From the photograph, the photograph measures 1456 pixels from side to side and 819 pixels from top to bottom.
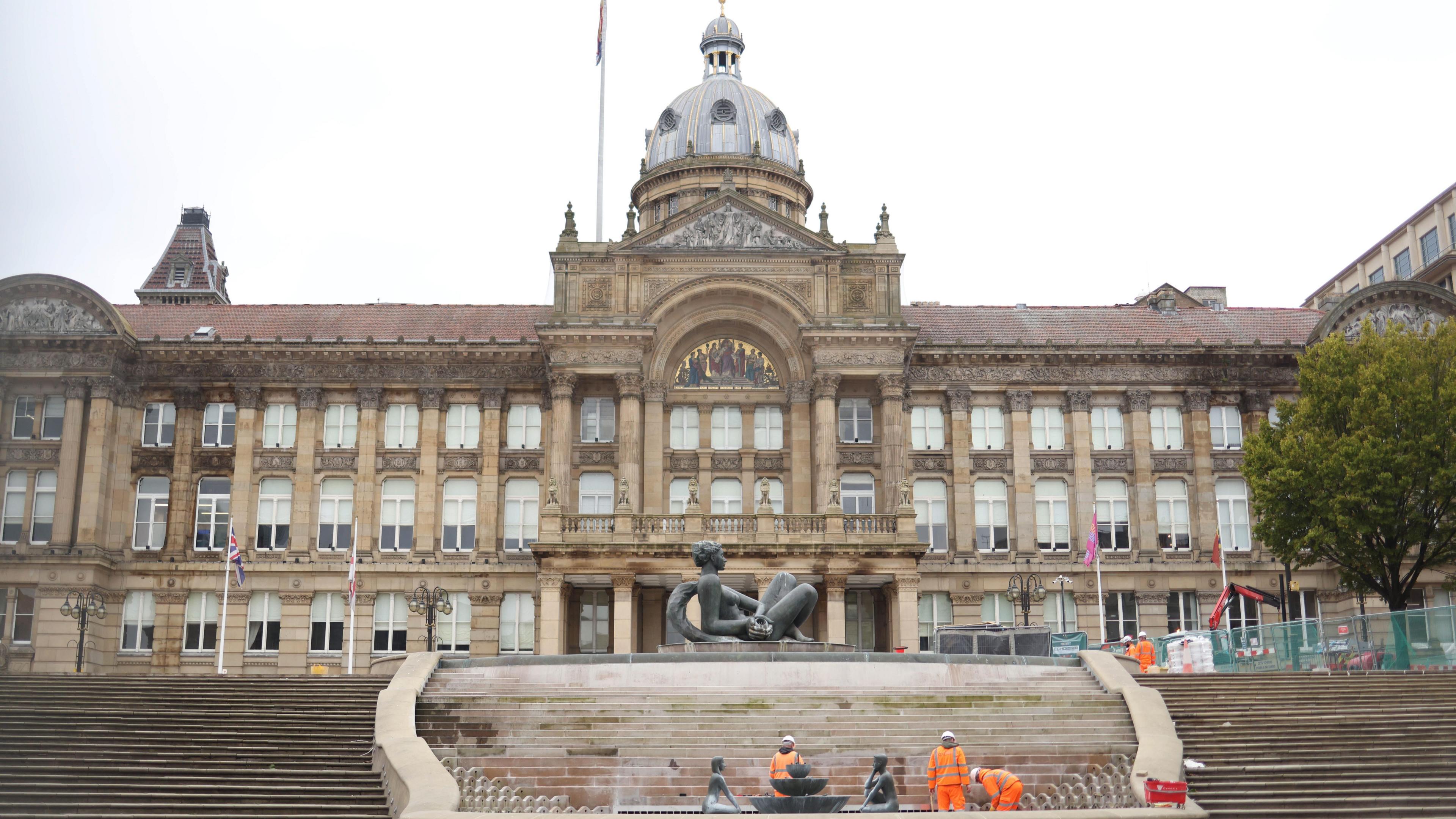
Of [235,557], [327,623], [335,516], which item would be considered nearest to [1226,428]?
[335,516]

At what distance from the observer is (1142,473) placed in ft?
190

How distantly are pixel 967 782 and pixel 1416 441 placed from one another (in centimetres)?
3107

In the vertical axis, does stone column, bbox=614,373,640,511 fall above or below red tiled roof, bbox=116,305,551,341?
below

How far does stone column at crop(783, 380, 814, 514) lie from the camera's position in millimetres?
55469

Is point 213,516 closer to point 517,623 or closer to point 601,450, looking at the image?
point 517,623

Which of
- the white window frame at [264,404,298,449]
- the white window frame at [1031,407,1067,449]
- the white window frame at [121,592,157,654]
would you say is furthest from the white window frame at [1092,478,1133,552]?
the white window frame at [121,592,157,654]

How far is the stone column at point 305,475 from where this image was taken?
56312mm

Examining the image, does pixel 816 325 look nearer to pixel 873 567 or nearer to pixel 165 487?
pixel 873 567

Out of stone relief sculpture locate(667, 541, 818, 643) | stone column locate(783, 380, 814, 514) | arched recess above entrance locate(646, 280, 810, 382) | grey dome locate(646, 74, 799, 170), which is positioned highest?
grey dome locate(646, 74, 799, 170)

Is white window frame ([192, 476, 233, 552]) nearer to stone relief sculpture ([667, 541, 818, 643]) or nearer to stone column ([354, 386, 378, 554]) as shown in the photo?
stone column ([354, 386, 378, 554])

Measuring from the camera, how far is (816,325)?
2172 inches

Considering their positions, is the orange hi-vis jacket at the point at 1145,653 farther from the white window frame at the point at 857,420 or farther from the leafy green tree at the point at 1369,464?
the white window frame at the point at 857,420

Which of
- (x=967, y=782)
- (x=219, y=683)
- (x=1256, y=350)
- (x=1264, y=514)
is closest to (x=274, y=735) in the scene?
(x=219, y=683)

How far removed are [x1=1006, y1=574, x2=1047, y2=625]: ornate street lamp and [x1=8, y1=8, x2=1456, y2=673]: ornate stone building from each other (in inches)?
26.8
